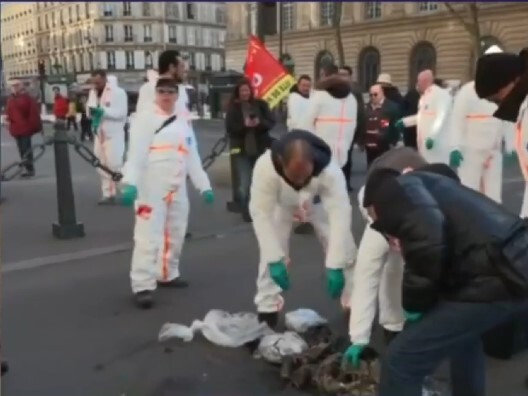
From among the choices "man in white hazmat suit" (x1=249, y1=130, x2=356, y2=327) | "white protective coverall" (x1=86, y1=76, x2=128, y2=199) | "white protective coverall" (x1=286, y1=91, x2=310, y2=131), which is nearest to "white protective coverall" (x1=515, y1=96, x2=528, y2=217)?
"man in white hazmat suit" (x1=249, y1=130, x2=356, y2=327)

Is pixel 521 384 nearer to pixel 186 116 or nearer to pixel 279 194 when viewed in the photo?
pixel 279 194

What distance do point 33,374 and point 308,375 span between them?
157cm

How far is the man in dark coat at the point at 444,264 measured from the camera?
2.60 m

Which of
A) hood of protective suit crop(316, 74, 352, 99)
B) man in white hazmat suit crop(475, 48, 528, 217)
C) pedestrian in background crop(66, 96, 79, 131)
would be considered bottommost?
pedestrian in background crop(66, 96, 79, 131)

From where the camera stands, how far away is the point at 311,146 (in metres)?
4.00

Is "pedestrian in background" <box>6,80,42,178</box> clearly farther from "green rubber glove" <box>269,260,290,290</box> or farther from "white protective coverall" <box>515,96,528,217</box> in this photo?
"white protective coverall" <box>515,96,528,217</box>

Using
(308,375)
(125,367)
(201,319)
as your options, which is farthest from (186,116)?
(308,375)

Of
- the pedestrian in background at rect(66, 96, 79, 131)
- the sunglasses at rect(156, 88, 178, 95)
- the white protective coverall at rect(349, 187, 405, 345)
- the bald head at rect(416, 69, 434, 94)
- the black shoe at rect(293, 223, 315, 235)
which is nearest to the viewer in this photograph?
the white protective coverall at rect(349, 187, 405, 345)

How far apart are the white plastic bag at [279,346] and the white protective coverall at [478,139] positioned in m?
3.46

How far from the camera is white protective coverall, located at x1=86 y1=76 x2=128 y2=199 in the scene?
9797 mm

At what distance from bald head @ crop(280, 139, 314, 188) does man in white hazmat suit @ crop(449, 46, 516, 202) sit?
3517mm

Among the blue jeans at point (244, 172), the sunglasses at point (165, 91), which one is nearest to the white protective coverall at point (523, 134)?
the sunglasses at point (165, 91)

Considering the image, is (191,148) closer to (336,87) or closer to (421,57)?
(336,87)

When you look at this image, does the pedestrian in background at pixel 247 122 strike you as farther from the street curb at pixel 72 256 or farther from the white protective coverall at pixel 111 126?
the white protective coverall at pixel 111 126
